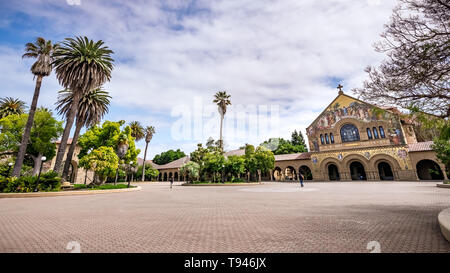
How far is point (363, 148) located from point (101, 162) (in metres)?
36.4

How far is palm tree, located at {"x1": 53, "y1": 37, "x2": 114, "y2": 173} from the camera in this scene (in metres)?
20.5

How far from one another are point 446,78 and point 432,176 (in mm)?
34396

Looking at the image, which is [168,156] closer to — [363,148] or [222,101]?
[222,101]

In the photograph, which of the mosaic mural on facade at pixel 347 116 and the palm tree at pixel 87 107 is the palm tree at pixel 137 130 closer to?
the palm tree at pixel 87 107

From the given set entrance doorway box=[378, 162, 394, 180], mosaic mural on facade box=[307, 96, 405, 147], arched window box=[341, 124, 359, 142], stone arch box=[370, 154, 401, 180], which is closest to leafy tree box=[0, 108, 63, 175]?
mosaic mural on facade box=[307, 96, 405, 147]

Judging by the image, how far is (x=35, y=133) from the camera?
85.4 ft

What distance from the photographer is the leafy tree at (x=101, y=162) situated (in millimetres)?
20666

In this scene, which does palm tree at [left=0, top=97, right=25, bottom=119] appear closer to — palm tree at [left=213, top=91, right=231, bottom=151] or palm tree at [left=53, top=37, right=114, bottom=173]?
palm tree at [left=53, top=37, right=114, bottom=173]

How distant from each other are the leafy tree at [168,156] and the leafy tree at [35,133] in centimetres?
4754

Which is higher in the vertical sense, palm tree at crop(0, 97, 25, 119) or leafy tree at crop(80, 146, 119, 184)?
palm tree at crop(0, 97, 25, 119)

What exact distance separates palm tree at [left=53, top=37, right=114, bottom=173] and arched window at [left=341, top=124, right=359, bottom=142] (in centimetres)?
3634

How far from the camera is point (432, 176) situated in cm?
2809

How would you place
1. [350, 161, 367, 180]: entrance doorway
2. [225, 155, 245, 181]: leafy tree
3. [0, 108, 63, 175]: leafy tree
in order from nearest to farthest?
[0, 108, 63, 175]: leafy tree < [225, 155, 245, 181]: leafy tree < [350, 161, 367, 180]: entrance doorway

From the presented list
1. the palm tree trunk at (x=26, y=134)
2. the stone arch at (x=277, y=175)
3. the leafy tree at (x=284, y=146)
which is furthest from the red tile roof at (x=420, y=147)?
the palm tree trunk at (x=26, y=134)
